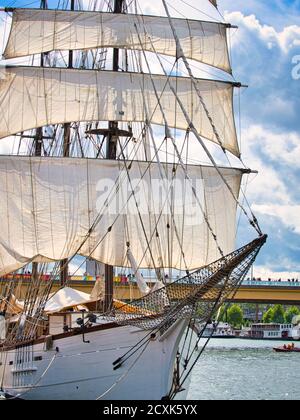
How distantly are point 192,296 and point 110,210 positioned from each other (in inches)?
522

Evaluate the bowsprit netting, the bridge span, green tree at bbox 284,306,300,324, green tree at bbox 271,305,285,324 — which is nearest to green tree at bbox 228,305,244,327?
green tree at bbox 271,305,285,324

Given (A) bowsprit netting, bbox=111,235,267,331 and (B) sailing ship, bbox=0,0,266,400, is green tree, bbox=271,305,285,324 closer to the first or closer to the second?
(B) sailing ship, bbox=0,0,266,400

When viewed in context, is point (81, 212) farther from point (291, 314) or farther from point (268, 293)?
point (291, 314)

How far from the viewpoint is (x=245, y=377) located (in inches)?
2557

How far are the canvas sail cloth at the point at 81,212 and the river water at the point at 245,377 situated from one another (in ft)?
25.9

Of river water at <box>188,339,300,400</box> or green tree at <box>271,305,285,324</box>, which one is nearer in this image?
river water at <box>188,339,300,400</box>

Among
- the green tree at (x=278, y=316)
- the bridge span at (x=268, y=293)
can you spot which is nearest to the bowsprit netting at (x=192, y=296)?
the bridge span at (x=268, y=293)

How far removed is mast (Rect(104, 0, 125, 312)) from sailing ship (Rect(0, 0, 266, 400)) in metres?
0.08

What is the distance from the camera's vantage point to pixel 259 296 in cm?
9800

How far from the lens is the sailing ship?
125 ft

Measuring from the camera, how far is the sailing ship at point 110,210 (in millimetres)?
38219

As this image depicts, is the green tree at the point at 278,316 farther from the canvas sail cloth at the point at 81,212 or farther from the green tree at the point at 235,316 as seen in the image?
the canvas sail cloth at the point at 81,212

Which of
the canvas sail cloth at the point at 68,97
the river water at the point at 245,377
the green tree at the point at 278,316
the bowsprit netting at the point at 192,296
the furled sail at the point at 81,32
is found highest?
the furled sail at the point at 81,32
